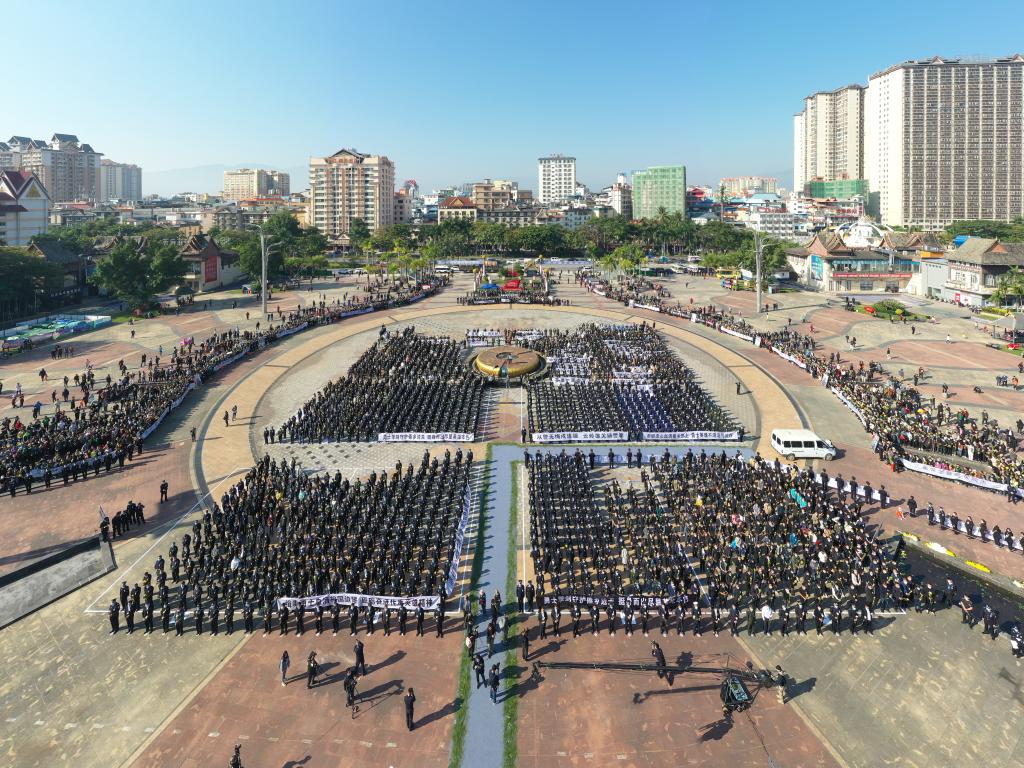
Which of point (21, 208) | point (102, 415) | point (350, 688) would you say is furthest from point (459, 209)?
point (350, 688)

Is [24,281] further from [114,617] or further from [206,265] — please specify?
[114,617]

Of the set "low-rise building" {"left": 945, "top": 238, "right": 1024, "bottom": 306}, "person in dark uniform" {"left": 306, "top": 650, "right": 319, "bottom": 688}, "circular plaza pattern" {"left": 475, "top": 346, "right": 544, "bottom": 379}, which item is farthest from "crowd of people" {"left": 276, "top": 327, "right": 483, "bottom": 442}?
"low-rise building" {"left": 945, "top": 238, "right": 1024, "bottom": 306}

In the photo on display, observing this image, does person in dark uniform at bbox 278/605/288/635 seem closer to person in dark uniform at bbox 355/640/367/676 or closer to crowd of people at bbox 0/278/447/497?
person in dark uniform at bbox 355/640/367/676

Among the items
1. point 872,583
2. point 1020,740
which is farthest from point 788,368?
point 1020,740

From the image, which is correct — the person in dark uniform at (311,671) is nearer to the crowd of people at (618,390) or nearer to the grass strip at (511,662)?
the grass strip at (511,662)

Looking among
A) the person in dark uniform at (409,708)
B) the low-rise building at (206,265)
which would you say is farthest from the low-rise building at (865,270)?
the person in dark uniform at (409,708)

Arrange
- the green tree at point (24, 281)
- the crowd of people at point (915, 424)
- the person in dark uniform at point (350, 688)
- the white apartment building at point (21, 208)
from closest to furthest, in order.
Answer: the person in dark uniform at point (350, 688) < the crowd of people at point (915, 424) < the green tree at point (24, 281) < the white apartment building at point (21, 208)
